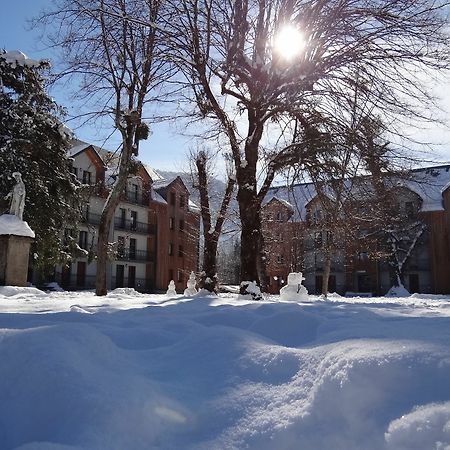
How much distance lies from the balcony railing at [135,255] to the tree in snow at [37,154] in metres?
17.7

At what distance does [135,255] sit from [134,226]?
2.64 m

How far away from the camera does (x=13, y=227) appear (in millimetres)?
12703

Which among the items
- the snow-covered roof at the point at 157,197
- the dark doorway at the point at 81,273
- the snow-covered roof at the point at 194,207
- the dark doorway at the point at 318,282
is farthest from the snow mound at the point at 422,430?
the dark doorway at the point at 318,282

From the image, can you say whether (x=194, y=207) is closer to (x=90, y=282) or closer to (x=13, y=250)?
(x=90, y=282)

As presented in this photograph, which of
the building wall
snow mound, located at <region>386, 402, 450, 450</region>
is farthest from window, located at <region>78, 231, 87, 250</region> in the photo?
snow mound, located at <region>386, 402, 450, 450</region>

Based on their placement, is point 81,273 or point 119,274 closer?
point 81,273

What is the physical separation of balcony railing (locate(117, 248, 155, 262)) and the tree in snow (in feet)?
58.1

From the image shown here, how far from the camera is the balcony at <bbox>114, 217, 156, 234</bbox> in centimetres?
3962

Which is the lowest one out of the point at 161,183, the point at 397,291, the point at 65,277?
the point at 397,291

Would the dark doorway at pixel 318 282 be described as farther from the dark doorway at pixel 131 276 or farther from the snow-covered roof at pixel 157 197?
the dark doorway at pixel 131 276

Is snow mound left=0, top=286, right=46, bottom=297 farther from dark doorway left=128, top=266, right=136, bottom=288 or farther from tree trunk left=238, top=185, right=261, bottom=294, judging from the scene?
dark doorway left=128, top=266, right=136, bottom=288

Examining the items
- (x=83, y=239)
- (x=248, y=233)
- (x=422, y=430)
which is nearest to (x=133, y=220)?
(x=83, y=239)

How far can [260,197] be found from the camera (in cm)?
1131

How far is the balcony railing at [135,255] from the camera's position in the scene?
128 ft
